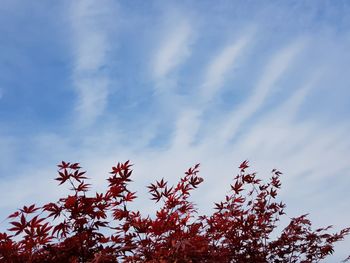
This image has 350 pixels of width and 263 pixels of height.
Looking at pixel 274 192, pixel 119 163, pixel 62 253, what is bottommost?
pixel 62 253

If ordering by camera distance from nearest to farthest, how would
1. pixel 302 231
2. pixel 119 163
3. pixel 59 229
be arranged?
1. pixel 59 229
2. pixel 119 163
3. pixel 302 231

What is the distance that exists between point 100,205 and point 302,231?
555 cm

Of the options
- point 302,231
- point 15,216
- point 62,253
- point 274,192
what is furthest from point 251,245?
point 15,216

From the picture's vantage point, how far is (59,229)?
5473mm

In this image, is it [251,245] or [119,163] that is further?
[251,245]

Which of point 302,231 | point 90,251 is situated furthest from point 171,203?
point 302,231

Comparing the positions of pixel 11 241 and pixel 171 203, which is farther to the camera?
pixel 171 203

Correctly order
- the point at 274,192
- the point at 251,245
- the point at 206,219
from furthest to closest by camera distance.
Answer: the point at 274,192 < the point at 251,245 < the point at 206,219

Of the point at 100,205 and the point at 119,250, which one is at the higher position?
the point at 100,205

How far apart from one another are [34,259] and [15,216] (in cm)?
62

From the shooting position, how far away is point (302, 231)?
9.31 metres

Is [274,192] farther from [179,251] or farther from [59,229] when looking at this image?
[59,229]

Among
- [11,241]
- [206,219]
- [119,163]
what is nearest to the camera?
[11,241]

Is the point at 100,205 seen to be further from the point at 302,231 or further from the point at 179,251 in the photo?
the point at 302,231
